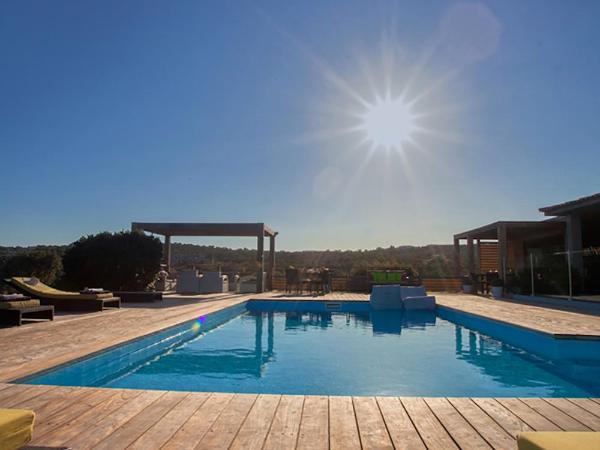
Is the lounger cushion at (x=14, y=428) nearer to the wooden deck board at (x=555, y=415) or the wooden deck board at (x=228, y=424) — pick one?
the wooden deck board at (x=228, y=424)

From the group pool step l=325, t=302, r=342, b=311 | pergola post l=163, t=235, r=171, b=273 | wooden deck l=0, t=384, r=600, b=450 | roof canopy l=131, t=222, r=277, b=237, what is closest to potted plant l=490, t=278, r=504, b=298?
pool step l=325, t=302, r=342, b=311

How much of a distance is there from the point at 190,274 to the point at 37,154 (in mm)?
5510

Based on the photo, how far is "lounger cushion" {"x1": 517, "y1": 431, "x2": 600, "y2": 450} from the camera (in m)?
1.31

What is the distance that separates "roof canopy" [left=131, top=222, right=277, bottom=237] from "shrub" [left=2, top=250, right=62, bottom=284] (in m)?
3.08

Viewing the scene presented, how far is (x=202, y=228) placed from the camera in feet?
44.2

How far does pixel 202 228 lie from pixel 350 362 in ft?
30.4

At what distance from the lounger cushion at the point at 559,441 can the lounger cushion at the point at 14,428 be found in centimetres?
195

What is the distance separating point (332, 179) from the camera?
13555 millimetres

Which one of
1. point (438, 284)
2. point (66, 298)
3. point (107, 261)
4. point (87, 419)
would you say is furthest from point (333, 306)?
point (87, 419)

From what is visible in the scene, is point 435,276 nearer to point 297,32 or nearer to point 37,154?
point 297,32

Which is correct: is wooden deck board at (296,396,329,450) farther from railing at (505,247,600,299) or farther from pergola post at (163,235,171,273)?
pergola post at (163,235,171,273)

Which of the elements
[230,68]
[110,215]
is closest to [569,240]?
[230,68]

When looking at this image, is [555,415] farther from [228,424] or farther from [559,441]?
[228,424]

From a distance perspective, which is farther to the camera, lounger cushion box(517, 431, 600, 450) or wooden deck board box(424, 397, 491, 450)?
wooden deck board box(424, 397, 491, 450)
